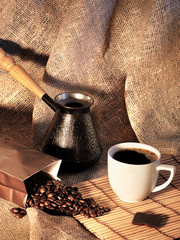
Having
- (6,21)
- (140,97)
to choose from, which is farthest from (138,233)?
(6,21)

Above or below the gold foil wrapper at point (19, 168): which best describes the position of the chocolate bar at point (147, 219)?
below

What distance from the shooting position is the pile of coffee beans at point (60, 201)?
3.24 feet

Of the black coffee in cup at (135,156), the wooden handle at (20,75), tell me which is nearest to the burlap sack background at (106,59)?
the wooden handle at (20,75)

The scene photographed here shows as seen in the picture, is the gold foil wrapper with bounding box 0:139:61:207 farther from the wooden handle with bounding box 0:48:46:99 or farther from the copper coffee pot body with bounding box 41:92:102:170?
the wooden handle with bounding box 0:48:46:99

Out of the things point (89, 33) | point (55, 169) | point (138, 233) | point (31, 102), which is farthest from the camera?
point (31, 102)

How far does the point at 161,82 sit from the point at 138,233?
22.0 inches

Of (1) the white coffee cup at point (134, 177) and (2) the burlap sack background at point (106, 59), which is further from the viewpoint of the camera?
(2) the burlap sack background at point (106, 59)

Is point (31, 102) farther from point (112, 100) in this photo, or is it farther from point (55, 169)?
point (55, 169)

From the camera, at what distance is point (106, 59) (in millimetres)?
1341

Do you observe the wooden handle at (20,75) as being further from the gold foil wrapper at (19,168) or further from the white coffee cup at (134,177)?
the white coffee cup at (134,177)

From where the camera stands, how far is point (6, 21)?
1341 millimetres

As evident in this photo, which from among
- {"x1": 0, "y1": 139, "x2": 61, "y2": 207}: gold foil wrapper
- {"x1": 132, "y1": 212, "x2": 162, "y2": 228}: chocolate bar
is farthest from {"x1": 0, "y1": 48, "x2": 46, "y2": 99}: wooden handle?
{"x1": 132, "y1": 212, "x2": 162, "y2": 228}: chocolate bar

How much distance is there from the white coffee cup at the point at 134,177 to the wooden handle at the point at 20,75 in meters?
0.30

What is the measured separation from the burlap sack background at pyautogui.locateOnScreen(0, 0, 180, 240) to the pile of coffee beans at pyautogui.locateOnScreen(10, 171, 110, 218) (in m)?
0.26
